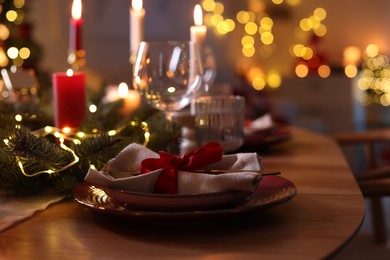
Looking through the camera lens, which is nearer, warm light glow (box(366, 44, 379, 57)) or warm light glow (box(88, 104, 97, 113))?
warm light glow (box(88, 104, 97, 113))

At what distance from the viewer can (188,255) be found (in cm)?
66

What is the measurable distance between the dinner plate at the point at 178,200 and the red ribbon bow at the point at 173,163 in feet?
0.14

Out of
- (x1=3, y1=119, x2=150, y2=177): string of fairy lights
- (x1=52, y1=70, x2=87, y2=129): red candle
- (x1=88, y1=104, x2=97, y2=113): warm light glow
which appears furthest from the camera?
(x1=88, y1=104, x2=97, y2=113): warm light glow

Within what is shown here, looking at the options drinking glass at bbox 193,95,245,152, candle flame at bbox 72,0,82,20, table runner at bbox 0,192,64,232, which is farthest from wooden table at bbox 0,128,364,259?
candle flame at bbox 72,0,82,20

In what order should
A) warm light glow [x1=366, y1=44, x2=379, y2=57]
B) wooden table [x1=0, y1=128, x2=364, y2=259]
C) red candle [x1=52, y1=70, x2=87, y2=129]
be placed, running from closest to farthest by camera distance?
wooden table [x1=0, y1=128, x2=364, y2=259], red candle [x1=52, y1=70, x2=87, y2=129], warm light glow [x1=366, y1=44, x2=379, y2=57]

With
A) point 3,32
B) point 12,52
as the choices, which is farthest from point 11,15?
point 12,52

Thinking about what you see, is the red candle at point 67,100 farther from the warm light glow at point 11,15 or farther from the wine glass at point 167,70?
the warm light glow at point 11,15

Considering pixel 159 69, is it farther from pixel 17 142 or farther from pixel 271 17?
pixel 271 17

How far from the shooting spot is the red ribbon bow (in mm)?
787

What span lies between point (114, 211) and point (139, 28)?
102 centimetres

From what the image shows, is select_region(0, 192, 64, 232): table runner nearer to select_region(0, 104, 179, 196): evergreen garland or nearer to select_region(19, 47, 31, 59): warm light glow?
select_region(0, 104, 179, 196): evergreen garland

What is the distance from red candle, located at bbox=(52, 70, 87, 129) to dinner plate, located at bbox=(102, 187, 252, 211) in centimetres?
50

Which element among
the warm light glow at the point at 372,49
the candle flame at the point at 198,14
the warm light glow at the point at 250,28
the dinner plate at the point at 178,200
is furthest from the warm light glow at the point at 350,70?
the dinner plate at the point at 178,200

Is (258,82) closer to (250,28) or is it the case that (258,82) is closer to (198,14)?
(250,28)
